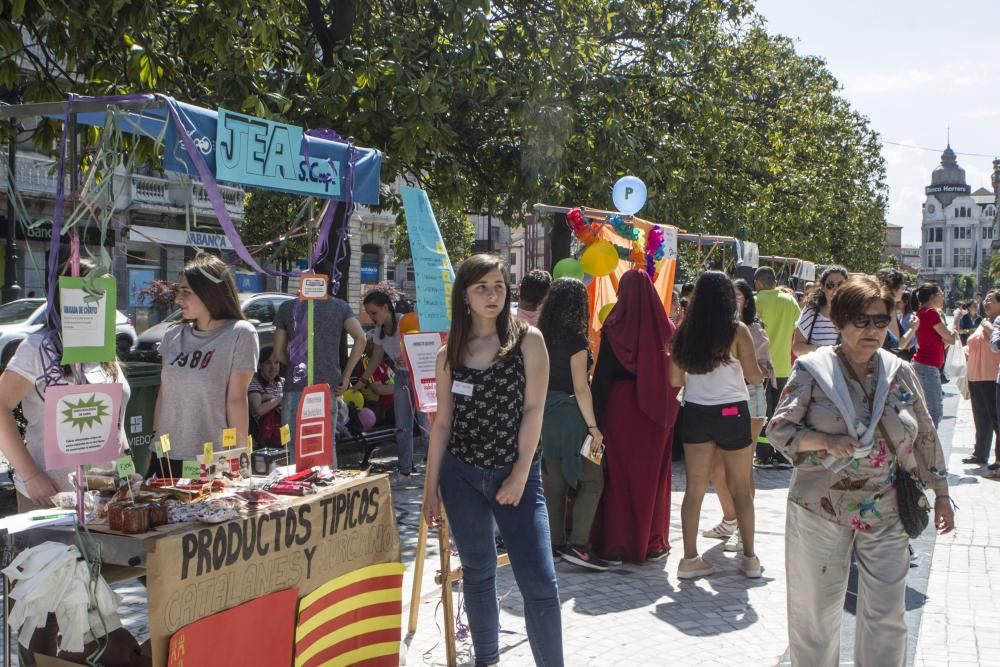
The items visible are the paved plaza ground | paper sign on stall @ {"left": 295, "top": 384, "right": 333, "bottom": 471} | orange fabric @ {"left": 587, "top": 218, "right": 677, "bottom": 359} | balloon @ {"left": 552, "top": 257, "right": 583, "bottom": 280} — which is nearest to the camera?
paper sign on stall @ {"left": 295, "top": 384, "right": 333, "bottom": 471}

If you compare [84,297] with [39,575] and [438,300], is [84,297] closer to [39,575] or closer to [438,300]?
[39,575]

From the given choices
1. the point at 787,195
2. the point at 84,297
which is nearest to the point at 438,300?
the point at 84,297

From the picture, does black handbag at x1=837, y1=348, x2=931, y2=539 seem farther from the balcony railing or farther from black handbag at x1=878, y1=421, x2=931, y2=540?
the balcony railing

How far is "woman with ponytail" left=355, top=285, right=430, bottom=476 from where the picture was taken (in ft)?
29.3

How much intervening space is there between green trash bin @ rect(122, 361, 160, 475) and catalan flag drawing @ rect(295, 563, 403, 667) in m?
3.90

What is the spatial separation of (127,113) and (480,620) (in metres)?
2.47

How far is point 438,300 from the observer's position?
4.93 m

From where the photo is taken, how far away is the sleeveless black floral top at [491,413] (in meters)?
3.72

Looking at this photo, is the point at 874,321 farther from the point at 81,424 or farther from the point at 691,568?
the point at 81,424

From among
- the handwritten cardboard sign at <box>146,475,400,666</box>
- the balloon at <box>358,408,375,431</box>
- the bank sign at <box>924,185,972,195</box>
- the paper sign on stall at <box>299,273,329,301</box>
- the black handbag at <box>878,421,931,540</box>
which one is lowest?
the balloon at <box>358,408,375,431</box>

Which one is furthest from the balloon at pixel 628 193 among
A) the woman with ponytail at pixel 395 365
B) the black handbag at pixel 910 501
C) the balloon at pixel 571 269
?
the black handbag at pixel 910 501

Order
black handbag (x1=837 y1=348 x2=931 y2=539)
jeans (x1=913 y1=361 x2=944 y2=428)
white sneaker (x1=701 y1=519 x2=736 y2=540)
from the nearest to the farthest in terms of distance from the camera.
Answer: black handbag (x1=837 y1=348 x2=931 y2=539), white sneaker (x1=701 y1=519 x2=736 y2=540), jeans (x1=913 y1=361 x2=944 y2=428)

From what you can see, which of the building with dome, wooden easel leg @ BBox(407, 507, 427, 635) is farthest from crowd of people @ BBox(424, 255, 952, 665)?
the building with dome

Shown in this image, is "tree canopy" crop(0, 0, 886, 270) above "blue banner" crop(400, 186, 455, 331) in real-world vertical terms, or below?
above
